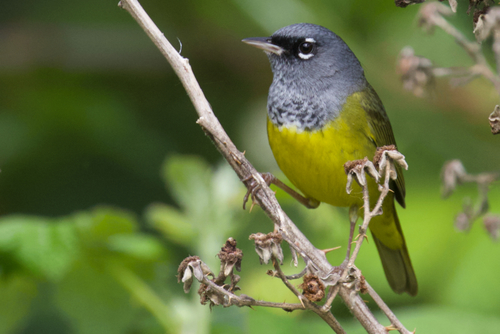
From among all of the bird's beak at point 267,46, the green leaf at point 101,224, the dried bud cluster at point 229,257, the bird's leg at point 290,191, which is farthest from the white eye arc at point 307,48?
the dried bud cluster at point 229,257

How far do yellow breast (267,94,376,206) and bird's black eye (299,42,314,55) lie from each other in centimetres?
34

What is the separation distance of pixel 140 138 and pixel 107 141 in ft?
0.81

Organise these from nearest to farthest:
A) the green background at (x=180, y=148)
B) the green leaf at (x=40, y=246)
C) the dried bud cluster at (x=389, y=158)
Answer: the dried bud cluster at (x=389, y=158) → the green leaf at (x=40, y=246) → the green background at (x=180, y=148)

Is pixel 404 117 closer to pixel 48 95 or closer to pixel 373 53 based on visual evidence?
pixel 373 53

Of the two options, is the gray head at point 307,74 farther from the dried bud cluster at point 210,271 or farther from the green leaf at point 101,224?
the dried bud cluster at point 210,271

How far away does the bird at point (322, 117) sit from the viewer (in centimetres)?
Result: 264

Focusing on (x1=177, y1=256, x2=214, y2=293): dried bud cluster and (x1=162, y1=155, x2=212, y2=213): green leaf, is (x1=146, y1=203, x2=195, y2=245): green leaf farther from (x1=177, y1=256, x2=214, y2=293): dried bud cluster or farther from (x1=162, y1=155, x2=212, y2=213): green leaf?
(x1=177, y1=256, x2=214, y2=293): dried bud cluster

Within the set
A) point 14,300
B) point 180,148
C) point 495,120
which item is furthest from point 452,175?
point 180,148

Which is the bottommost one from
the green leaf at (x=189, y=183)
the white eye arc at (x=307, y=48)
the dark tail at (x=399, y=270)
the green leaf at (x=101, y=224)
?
the dark tail at (x=399, y=270)

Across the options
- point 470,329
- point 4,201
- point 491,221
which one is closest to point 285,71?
point 491,221

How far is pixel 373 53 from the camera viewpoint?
434 cm

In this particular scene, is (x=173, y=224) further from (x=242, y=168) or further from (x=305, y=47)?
(x=305, y=47)

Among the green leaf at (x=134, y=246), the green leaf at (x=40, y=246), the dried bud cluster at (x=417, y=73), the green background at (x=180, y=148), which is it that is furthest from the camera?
the green background at (x=180, y=148)

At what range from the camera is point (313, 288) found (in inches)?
57.9
